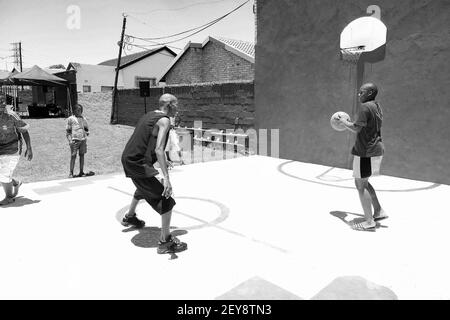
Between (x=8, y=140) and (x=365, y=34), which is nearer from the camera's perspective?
(x=8, y=140)

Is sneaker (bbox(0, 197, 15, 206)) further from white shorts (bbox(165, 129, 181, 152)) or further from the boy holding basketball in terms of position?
the boy holding basketball

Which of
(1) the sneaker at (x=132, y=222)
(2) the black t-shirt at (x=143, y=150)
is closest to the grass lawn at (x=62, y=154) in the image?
(1) the sneaker at (x=132, y=222)

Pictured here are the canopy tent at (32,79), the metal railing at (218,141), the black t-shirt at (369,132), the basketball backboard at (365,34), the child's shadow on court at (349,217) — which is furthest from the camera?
the canopy tent at (32,79)

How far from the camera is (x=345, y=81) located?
28.6 feet

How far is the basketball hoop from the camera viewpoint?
8198 millimetres

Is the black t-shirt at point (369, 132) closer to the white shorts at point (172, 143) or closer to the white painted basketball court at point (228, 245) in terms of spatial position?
the white painted basketball court at point (228, 245)

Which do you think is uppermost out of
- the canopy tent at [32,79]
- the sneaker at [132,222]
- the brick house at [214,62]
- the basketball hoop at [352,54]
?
the brick house at [214,62]

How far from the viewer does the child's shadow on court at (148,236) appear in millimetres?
4234

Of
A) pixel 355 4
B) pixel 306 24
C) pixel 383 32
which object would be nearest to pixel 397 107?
pixel 383 32

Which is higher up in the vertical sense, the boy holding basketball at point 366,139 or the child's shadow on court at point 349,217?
the boy holding basketball at point 366,139

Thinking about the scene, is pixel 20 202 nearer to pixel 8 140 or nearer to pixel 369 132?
pixel 8 140

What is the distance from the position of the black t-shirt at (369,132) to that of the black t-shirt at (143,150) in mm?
2528

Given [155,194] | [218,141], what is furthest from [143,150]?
[218,141]

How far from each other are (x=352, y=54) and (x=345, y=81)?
0.67 metres
